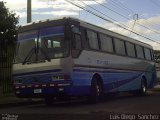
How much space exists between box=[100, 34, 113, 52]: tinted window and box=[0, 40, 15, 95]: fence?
18.7ft

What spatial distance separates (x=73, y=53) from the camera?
1816 centimetres

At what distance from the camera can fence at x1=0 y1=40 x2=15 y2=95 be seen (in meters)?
25.8

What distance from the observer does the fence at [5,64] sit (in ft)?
84.5

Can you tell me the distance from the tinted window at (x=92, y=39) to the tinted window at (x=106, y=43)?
651mm

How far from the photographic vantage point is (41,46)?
18.4m

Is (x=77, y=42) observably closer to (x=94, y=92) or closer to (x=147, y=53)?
(x=94, y=92)

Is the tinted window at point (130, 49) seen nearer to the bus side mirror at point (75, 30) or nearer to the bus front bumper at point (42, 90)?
the bus side mirror at point (75, 30)

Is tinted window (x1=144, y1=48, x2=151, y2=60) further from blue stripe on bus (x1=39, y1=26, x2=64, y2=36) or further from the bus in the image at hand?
blue stripe on bus (x1=39, y1=26, x2=64, y2=36)

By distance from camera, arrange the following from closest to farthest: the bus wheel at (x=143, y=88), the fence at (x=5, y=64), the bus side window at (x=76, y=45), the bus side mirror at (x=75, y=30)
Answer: the bus side window at (x=76, y=45), the bus side mirror at (x=75, y=30), the fence at (x=5, y=64), the bus wheel at (x=143, y=88)

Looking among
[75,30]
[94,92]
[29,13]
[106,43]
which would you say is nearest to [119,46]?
[106,43]

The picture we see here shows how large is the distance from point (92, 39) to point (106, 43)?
1957 mm

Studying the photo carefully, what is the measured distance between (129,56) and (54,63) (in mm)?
9212

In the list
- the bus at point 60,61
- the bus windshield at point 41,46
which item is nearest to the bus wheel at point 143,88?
the bus at point 60,61

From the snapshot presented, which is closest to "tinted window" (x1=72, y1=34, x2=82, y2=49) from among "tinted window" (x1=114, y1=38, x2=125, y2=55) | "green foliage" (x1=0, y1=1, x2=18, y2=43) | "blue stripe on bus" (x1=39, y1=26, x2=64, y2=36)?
"blue stripe on bus" (x1=39, y1=26, x2=64, y2=36)
